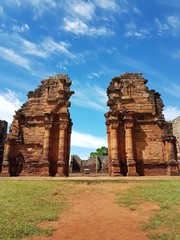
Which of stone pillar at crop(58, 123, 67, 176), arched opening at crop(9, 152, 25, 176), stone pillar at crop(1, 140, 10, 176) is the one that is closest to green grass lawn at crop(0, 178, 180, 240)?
stone pillar at crop(58, 123, 67, 176)

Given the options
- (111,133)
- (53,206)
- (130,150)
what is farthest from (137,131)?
(53,206)

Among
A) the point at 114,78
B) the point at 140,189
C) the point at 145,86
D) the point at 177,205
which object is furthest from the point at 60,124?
the point at 177,205

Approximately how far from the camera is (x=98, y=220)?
5.80 m

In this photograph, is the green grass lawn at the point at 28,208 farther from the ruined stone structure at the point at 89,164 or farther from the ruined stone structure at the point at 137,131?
the ruined stone structure at the point at 89,164

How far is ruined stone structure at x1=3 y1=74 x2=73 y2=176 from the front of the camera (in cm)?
1630

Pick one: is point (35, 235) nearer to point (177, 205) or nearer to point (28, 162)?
point (177, 205)

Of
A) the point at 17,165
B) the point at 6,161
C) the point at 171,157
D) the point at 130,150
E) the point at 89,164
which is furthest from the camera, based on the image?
the point at 89,164

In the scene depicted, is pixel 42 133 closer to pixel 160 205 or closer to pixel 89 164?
pixel 160 205

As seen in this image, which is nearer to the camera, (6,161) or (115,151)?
(115,151)

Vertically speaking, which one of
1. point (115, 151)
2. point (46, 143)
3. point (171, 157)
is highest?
point (46, 143)

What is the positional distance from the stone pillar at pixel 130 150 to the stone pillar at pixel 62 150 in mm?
4376

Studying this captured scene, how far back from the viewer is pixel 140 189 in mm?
9195

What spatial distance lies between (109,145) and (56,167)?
410 cm

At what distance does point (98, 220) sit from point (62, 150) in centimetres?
1054
